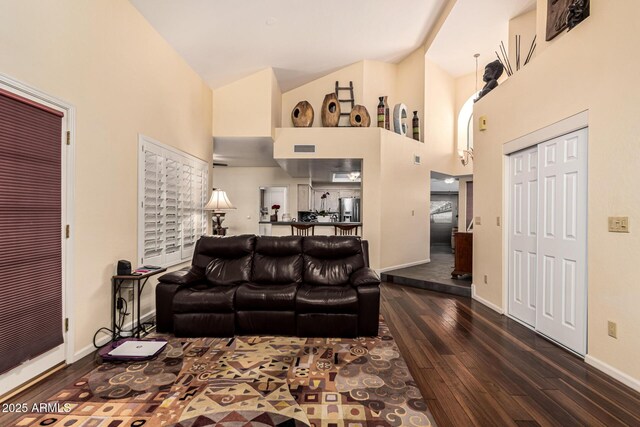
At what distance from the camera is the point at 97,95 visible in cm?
275

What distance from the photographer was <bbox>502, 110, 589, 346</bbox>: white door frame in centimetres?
273

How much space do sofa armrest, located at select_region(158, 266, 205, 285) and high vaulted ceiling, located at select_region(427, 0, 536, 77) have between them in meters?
5.67

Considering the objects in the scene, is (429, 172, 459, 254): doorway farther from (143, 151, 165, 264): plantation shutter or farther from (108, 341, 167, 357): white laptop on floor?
(108, 341, 167, 357): white laptop on floor

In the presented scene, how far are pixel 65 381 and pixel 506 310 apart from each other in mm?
4543

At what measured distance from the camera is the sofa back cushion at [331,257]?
3.61 meters

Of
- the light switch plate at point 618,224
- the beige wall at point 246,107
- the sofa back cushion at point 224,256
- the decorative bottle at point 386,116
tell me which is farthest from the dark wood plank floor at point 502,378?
the decorative bottle at point 386,116

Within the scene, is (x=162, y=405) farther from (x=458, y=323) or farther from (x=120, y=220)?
(x=458, y=323)

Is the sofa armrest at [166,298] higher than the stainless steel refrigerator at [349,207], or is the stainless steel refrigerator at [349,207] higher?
the stainless steel refrigerator at [349,207]

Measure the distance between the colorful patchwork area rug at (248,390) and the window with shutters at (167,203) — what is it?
58.1 inches

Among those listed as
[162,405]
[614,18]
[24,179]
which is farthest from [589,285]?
[24,179]

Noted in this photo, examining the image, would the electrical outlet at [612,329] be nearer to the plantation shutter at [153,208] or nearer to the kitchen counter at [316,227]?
the kitchen counter at [316,227]

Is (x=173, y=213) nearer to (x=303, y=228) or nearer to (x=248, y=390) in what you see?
(x=303, y=228)

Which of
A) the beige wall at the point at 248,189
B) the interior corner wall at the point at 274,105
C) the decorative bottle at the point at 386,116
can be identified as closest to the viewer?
the interior corner wall at the point at 274,105

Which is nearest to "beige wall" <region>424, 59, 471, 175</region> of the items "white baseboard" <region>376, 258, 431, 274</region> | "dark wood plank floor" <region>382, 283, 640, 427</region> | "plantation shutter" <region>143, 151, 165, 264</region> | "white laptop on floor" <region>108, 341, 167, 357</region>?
"white baseboard" <region>376, 258, 431, 274</region>
